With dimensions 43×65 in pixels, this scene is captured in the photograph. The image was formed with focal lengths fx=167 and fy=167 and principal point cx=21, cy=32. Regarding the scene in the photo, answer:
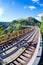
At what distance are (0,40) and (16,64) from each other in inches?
296

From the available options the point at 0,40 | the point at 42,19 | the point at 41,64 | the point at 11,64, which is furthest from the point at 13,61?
the point at 42,19

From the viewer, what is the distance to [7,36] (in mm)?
15961

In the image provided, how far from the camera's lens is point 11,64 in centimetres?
666

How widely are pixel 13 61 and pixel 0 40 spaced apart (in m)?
7.03

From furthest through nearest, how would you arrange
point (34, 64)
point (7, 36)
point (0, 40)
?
1. point (7, 36)
2. point (0, 40)
3. point (34, 64)

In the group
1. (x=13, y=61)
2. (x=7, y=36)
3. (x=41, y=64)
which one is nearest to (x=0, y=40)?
(x=7, y=36)

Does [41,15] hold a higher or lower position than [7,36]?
higher

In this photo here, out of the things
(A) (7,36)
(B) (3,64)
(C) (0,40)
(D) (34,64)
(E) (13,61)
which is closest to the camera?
(D) (34,64)

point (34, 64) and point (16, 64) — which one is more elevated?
point (34, 64)

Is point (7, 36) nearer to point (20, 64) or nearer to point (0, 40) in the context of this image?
point (0, 40)

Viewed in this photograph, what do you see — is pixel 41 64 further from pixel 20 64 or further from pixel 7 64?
pixel 7 64

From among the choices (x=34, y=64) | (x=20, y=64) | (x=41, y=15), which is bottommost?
(x=20, y=64)

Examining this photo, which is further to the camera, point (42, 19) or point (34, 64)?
point (42, 19)

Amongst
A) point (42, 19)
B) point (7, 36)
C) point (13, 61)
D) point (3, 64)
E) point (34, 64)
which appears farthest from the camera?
point (42, 19)
